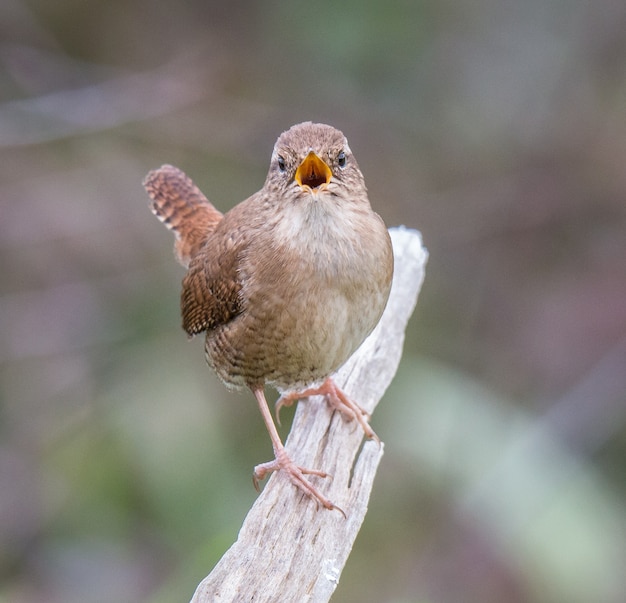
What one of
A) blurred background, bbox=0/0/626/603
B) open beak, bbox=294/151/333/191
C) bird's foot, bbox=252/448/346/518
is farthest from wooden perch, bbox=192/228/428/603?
blurred background, bbox=0/0/626/603

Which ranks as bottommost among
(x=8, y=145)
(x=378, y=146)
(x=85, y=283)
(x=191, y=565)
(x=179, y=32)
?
(x=191, y=565)

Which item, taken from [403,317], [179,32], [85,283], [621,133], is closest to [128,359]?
[85,283]

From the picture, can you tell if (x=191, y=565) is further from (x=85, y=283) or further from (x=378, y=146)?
(x=378, y=146)

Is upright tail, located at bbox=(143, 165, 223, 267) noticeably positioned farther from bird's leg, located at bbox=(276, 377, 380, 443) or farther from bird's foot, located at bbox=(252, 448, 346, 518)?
bird's foot, located at bbox=(252, 448, 346, 518)

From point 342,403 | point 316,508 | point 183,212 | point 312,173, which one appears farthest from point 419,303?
point 316,508

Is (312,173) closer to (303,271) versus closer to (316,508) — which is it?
(303,271)

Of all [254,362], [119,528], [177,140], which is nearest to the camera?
[254,362]
